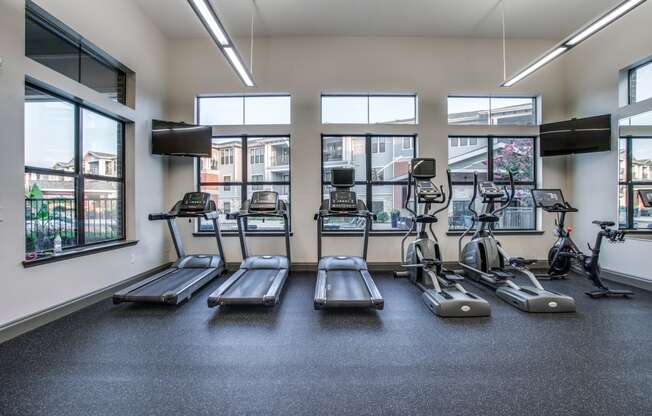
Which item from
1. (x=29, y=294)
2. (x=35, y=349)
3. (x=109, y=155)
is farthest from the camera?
(x=109, y=155)

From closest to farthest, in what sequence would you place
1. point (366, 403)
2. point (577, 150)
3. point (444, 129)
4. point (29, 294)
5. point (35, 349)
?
point (366, 403)
point (35, 349)
point (29, 294)
point (577, 150)
point (444, 129)

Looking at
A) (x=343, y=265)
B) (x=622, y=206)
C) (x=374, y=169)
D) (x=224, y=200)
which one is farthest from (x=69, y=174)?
(x=622, y=206)

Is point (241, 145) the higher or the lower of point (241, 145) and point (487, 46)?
the lower

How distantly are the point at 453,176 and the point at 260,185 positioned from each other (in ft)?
12.7

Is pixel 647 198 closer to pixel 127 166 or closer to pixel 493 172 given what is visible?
pixel 493 172

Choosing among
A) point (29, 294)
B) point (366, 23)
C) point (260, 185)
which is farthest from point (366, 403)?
point (366, 23)

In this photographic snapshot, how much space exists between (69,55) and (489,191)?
631 centimetres

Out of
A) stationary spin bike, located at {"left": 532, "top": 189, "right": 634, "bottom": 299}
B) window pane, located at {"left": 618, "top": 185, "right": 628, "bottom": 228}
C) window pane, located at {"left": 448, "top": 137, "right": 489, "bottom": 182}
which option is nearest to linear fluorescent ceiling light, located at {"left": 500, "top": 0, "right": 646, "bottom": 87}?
window pane, located at {"left": 448, "top": 137, "right": 489, "bottom": 182}

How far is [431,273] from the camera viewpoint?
12.2 feet

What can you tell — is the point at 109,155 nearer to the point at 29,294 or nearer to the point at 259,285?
the point at 29,294

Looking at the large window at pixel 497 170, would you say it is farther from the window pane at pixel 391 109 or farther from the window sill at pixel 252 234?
the window sill at pixel 252 234

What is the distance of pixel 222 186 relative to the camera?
A: 218 inches

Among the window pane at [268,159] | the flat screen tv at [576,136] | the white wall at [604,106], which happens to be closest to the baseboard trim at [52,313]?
the window pane at [268,159]

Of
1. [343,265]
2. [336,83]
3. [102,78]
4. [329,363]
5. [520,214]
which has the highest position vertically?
[336,83]
